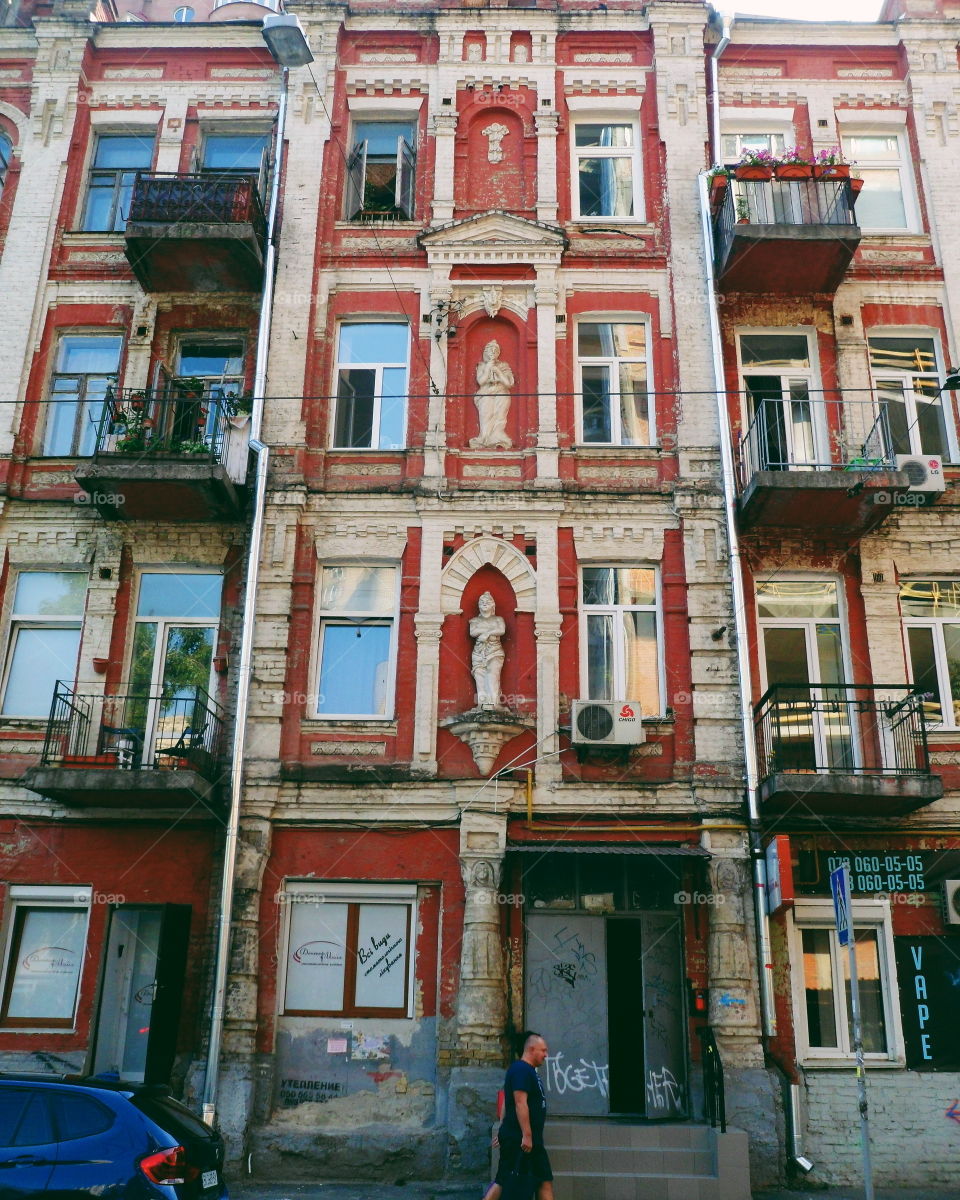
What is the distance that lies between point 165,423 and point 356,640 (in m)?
4.01

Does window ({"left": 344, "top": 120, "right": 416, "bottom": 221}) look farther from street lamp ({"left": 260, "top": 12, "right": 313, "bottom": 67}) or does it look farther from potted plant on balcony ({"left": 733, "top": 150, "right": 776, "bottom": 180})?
potted plant on balcony ({"left": 733, "top": 150, "right": 776, "bottom": 180})

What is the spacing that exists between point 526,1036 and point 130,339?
11033 mm

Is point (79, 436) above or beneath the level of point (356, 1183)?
above

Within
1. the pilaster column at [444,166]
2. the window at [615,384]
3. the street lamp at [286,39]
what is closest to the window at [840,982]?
the window at [615,384]

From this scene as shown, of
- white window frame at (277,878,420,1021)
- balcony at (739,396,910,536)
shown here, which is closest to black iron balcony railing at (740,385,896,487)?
balcony at (739,396,910,536)

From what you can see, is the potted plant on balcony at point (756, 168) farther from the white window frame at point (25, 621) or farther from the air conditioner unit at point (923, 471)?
the white window frame at point (25, 621)

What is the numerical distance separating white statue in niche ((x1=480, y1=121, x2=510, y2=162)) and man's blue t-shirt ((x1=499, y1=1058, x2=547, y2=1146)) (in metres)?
12.7

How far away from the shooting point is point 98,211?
1675 centimetres

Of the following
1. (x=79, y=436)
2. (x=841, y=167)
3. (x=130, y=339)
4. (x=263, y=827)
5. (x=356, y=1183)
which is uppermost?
(x=841, y=167)

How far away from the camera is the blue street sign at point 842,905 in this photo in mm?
9664

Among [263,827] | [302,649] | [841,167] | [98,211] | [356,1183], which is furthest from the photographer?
[98,211]

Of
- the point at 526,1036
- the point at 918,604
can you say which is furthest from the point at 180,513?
the point at 918,604

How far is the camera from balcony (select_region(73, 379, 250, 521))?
13.8m

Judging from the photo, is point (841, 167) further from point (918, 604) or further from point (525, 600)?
point (525, 600)
